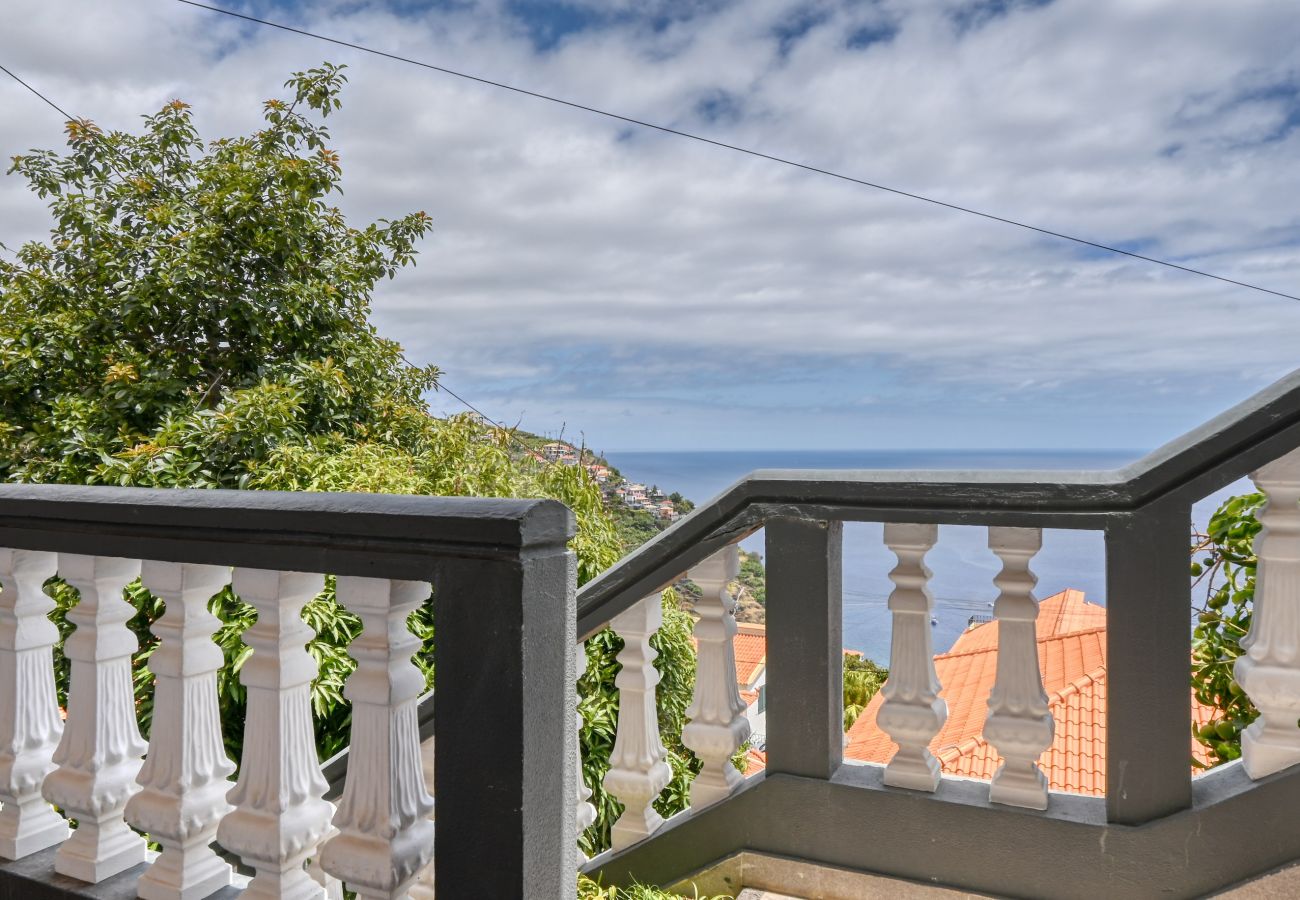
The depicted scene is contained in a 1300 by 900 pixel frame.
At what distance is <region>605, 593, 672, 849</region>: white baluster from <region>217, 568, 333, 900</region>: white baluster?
2.89 feet

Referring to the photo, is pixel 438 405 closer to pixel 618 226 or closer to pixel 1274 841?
pixel 1274 841

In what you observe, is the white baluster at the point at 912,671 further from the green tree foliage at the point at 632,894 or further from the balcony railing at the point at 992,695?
the green tree foliage at the point at 632,894

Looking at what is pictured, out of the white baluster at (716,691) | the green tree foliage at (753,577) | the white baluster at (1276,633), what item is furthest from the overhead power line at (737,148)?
the white baluster at (716,691)

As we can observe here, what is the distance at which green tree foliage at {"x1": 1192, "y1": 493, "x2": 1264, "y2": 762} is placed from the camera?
1.75 metres

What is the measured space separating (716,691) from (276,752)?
1015mm

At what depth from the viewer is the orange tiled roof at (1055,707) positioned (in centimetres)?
237

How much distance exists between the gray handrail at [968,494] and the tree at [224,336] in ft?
8.64

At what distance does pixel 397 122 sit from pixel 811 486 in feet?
30.3

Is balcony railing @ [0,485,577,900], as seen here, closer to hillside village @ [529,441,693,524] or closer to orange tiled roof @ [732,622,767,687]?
orange tiled roof @ [732,622,767,687]

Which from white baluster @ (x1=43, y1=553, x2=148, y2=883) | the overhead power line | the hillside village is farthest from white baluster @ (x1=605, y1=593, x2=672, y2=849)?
the overhead power line

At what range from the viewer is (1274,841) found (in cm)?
145

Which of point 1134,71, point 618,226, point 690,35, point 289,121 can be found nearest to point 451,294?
point 618,226

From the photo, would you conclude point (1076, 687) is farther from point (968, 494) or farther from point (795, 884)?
point (968, 494)

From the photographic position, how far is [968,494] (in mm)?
1563
